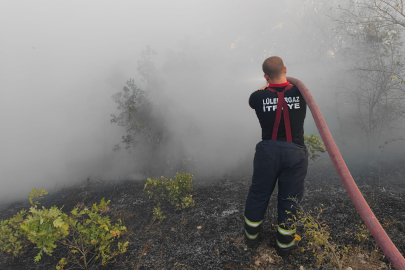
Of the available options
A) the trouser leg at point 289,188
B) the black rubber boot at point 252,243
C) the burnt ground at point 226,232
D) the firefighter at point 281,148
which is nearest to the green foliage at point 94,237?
the burnt ground at point 226,232

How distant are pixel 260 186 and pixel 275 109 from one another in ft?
3.06

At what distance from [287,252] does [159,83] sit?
7860mm

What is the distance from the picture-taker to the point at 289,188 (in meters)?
2.37

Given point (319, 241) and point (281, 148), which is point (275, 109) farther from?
point (319, 241)

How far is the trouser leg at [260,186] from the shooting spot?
2.37 meters

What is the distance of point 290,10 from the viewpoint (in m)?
18.3

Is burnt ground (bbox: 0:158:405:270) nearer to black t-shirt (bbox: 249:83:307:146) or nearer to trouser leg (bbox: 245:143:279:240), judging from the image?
trouser leg (bbox: 245:143:279:240)

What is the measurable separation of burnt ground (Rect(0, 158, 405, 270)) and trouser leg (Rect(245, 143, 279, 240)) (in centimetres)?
39

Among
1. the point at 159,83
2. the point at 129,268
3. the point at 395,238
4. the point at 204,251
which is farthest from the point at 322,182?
the point at 159,83

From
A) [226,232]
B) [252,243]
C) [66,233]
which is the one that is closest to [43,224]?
[66,233]

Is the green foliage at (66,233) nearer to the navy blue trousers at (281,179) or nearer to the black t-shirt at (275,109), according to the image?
the navy blue trousers at (281,179)

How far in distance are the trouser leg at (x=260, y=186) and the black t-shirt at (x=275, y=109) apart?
21 centimetres

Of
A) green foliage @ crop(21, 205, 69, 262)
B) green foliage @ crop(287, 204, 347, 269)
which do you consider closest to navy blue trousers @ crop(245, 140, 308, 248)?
green foliage @ crop(287, 204, 347, 269)

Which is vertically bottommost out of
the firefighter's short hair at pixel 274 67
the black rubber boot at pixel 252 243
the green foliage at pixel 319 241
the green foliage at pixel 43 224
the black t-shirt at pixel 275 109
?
the black rubber boot at pixel 252 243
